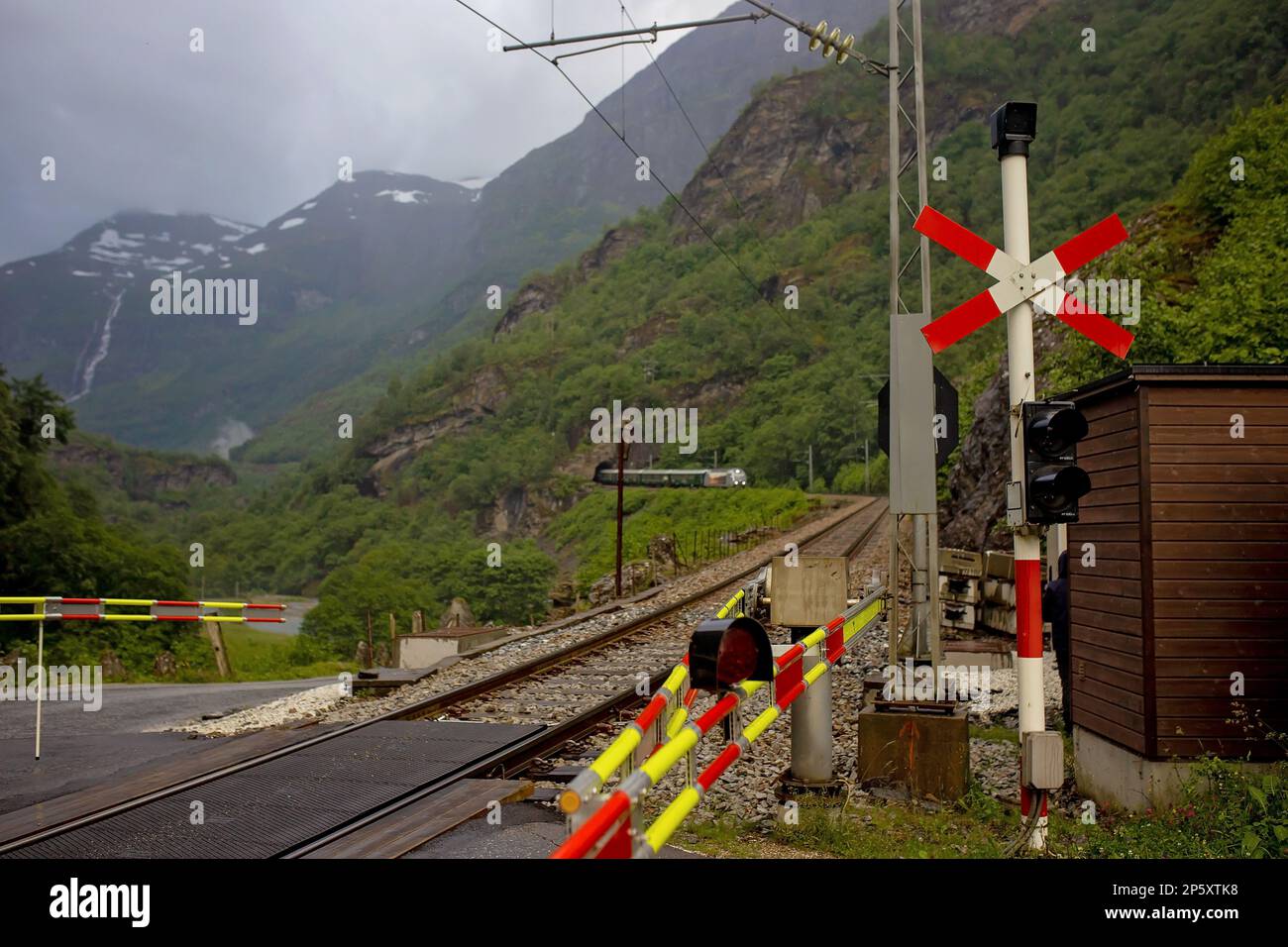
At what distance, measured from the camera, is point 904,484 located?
30.7 ft

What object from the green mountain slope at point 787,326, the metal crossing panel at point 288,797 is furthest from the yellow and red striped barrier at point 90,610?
the green mountain slope at point 787,326

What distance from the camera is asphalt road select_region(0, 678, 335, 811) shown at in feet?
25.2

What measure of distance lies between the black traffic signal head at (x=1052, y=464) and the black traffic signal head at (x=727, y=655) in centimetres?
183

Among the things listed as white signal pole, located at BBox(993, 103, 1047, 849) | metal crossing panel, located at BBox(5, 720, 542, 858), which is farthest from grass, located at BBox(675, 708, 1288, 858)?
metal crossing panel, located at BBox(5, 720, 542, 858)

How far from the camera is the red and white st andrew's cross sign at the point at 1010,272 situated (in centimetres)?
578

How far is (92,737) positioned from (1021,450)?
8489mm

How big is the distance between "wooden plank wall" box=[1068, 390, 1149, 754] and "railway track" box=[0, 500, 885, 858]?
427 cm

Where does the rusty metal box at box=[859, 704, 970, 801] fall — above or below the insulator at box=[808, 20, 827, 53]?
below
